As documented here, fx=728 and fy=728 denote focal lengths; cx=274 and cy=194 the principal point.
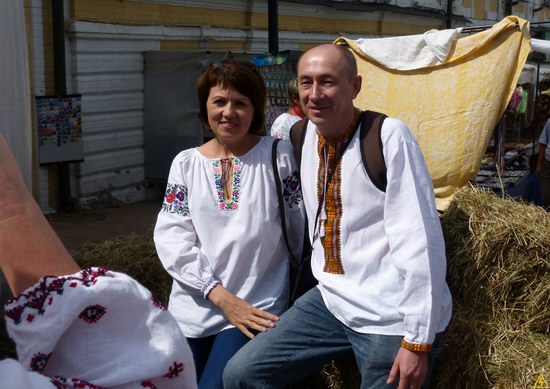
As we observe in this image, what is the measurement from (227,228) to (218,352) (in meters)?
0.47

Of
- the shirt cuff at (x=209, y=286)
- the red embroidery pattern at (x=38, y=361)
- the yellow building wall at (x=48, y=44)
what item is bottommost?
the shirt cuff at (x=209, y=286)

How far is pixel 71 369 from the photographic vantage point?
3.81 feet

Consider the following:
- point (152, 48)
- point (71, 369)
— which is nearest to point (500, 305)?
point (71, 369)

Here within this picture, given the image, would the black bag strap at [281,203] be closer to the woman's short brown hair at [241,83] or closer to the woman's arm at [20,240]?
the woman's short brown hair at [241,83]

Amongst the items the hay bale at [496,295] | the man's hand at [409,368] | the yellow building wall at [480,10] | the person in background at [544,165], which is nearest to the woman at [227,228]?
the man's hand at [409,368]

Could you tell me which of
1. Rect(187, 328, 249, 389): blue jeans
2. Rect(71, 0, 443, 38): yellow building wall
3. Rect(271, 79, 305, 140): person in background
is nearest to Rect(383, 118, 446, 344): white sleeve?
Rect(187, 328, 249, 389): blue jeans

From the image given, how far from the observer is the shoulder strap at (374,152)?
246cm

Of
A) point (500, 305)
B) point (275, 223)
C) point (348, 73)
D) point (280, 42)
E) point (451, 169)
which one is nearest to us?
point (348, 73)

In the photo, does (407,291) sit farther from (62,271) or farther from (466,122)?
(466,122)

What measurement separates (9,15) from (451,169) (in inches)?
105

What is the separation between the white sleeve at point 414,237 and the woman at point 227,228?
542 millimetres

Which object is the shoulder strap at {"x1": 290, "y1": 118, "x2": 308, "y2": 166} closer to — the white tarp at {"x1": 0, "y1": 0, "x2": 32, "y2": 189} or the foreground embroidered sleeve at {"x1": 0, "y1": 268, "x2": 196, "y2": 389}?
the white tarp at {"x1": 0, "y1": 0, "x2": 32, "y2": 189}

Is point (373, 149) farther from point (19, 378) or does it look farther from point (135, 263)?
point (135, 263)

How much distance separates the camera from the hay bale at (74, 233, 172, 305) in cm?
383
